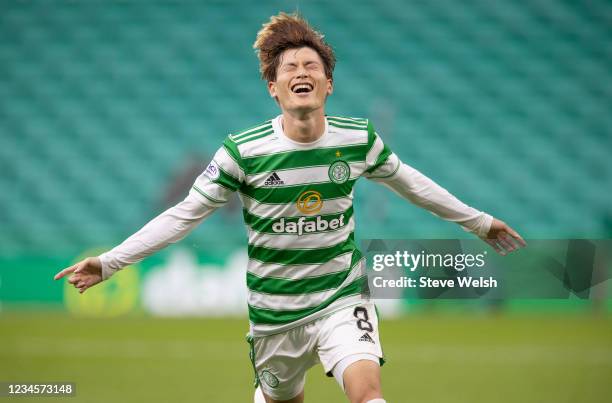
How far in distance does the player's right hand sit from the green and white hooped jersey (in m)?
0.52

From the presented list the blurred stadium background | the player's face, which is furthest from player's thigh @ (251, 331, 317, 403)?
the blurred stadium background

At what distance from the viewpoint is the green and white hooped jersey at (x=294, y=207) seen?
387 centimetres

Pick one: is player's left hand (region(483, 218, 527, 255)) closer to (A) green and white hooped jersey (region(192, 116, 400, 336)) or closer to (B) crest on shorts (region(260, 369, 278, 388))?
(A) green and white hooped jersey (region(192, 116, 400, 336))

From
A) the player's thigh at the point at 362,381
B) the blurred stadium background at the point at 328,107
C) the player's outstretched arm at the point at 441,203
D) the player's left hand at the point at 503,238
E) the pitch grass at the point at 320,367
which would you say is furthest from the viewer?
the blurred stadium background at the point at 328,107

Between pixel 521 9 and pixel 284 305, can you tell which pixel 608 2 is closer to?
pixel 521 9

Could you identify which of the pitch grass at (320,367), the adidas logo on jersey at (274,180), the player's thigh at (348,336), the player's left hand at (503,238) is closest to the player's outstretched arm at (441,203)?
the player's left hand at (503,238)

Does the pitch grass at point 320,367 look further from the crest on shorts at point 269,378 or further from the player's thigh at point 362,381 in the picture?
the player's thigh at point 362,381

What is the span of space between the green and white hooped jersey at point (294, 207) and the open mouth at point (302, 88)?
194 millimetres

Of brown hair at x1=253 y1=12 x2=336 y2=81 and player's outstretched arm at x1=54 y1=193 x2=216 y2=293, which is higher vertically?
brown hair at x1=253 y1=12 x2=336 y2=81

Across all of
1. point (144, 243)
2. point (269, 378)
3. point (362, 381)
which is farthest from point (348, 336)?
point (144, 243)

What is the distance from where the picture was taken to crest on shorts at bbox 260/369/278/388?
412 cm

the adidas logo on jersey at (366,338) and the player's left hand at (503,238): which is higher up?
the player's left hand at (503,238)

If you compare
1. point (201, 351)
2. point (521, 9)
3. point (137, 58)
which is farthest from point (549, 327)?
point (137, 58)

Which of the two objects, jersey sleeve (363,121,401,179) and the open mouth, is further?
jersey sleeve (363,121,401,179)
